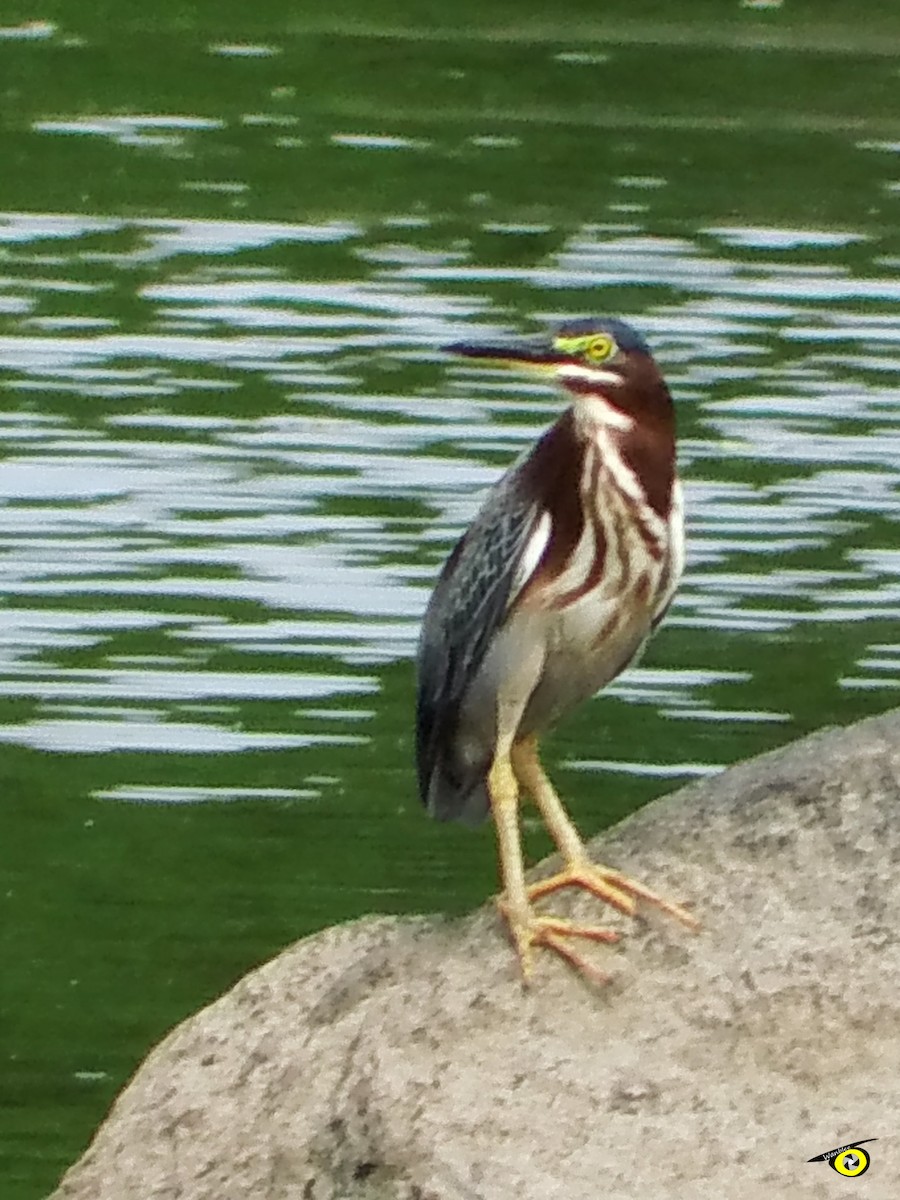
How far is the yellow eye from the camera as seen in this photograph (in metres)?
3.54

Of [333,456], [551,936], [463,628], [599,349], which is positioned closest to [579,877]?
[551,936]

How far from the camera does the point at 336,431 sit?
7.79 m

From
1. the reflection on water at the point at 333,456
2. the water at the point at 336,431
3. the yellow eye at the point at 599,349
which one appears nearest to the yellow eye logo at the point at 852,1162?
the yellow eye at the point at 599,349

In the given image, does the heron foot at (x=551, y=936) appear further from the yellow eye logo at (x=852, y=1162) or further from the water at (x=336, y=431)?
the water at (x=336, y=431)

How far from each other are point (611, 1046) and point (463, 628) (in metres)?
0.57

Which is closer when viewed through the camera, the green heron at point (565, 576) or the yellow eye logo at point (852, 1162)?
the yellow eye logo at point (852, 1162)

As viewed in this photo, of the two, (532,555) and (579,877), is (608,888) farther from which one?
(532,555)

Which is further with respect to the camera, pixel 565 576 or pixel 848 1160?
pixel 565 576

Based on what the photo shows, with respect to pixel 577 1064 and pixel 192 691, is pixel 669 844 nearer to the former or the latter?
pixel 577 1064

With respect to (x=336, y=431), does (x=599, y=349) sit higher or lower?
higher

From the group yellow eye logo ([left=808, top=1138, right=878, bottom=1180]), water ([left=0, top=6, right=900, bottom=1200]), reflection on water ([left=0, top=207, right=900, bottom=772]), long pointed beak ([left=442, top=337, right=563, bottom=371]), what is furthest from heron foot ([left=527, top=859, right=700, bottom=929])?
reflection on water ([left=0, top=207, right=900, bottom=772])

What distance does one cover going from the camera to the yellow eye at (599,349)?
139 inches

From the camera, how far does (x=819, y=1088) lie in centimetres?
332

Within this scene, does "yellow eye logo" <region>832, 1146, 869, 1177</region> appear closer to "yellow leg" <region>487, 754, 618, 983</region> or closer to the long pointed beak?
"yellow leg" <region>487, 754, 618, 983</region>
